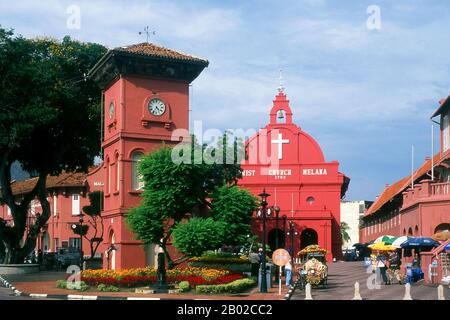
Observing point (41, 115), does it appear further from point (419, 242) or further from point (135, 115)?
point (419, 242)

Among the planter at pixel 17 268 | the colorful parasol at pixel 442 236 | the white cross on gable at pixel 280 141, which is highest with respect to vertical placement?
the white cross on gable at pixel 280 141

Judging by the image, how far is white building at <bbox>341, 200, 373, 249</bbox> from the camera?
112m

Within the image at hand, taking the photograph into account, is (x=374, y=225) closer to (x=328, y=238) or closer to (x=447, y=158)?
(x=328, y=238)

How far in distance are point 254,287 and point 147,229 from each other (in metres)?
5.91

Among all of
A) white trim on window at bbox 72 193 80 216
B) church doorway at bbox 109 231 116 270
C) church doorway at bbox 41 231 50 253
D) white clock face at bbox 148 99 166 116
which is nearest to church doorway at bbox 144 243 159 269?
church doorway at bbox 109 231 116 270

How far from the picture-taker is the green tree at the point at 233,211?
36.7 m

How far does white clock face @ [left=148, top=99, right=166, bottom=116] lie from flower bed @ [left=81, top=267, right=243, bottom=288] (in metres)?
10.2

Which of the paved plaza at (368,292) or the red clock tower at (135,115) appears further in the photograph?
the red clock tower at (135,115)

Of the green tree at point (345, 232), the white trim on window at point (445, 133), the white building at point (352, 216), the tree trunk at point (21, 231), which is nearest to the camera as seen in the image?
the white trim on window at point (445, 133)

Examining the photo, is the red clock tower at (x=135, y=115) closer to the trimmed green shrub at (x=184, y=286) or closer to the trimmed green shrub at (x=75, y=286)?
the trimmed green shrub at (x=75, y=286)

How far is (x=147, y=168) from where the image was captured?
35.6 metres

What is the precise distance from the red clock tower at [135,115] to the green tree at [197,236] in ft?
18.3

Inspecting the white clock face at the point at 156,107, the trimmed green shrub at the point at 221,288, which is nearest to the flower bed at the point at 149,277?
the trimmed green shrub at the point at 221,288

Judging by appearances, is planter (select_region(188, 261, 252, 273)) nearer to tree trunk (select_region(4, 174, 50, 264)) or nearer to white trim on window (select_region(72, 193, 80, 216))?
tree trunk (select_region(4, 174, 50, 264))
